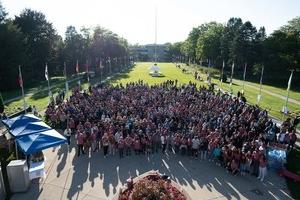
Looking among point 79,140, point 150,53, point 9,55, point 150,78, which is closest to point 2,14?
point 9,55

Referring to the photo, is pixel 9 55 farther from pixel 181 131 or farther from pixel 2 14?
pixel 181 131

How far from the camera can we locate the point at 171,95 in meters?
30.5

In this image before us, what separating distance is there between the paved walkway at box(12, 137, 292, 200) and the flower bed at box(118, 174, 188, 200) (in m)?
2.34

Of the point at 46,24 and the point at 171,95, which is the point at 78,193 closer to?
the point at 171,95

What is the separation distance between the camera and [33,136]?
14984 mm

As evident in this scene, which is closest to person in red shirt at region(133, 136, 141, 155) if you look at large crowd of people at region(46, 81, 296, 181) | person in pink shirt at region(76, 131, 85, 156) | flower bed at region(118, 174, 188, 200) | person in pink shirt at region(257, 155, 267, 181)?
large crowd of people at region(46, 81, 296, 181)

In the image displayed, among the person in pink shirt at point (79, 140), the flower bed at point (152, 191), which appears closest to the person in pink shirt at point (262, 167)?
the flower bed at point (152, 191)

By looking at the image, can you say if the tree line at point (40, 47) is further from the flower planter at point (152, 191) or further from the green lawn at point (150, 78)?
the flower planter at point (152, 191)

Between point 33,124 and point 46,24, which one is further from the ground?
point 46,24

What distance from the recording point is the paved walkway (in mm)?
13312

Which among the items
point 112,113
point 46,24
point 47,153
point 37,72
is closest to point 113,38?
point 46,24

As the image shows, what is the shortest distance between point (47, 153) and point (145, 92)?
14.9 meters

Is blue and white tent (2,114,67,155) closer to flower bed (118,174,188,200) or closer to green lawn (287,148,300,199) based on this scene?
flower bed (118,174,188,200)

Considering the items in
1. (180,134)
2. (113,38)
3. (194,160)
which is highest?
(113,38)
